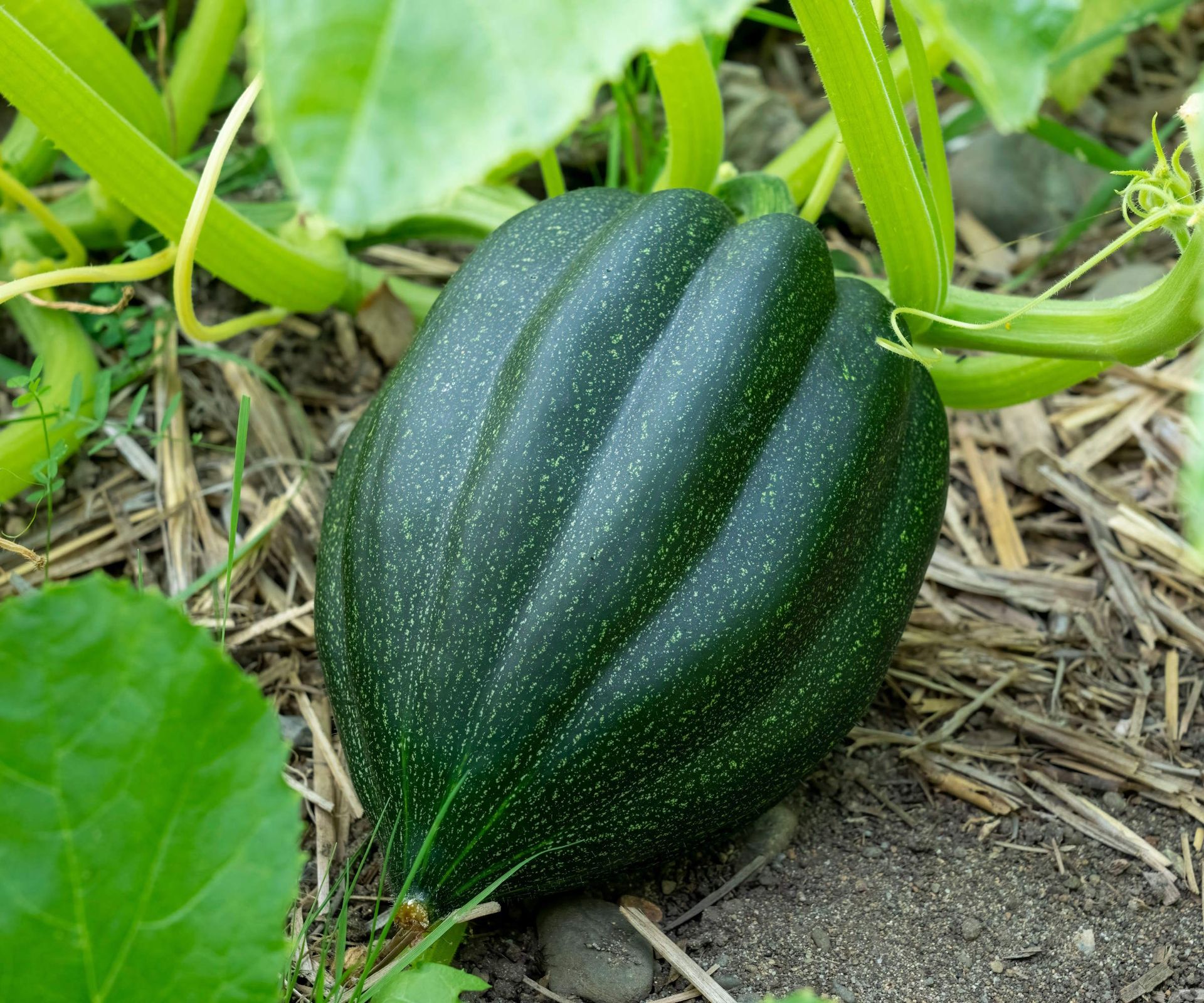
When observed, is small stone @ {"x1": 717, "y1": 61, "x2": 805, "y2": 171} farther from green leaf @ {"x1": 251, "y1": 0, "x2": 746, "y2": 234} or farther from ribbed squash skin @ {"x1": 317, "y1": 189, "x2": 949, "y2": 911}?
green leaf @ {"x1": 251, "y1": 0, "x2": 746, "y2": 234}

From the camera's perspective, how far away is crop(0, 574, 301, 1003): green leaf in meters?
1.06

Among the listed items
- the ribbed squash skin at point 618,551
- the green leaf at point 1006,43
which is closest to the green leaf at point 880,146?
the ribbed squash skin at point 618,551

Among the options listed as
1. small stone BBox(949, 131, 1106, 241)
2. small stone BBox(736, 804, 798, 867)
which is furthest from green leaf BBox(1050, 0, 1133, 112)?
small stone BBox(736, 804, 798, 867)

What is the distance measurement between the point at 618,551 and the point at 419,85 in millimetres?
671

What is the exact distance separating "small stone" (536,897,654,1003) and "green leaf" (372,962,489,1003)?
242mm

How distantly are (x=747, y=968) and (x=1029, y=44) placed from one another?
3.52ft

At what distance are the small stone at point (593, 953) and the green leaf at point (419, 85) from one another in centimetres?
101

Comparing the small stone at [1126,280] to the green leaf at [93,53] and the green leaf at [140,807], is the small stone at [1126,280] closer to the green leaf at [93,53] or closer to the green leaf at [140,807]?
the green leaf at [93,53]

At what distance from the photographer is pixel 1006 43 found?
95 centimetres

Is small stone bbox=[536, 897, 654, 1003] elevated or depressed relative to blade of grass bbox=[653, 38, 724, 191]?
depressed

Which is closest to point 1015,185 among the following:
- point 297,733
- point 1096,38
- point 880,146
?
point 1096,38

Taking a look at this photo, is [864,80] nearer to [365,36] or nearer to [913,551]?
[913,551]

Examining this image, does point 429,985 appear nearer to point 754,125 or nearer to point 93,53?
point 93,53

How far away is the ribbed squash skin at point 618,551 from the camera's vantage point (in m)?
1.38
